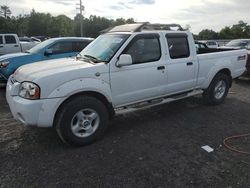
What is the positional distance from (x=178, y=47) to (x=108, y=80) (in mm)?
1961

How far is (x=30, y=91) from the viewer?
404 centimetres

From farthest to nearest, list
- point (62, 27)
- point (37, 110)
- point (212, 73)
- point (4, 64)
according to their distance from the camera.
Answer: point (62, 27), point (4, 64), point (212, 73), point (37, 110)

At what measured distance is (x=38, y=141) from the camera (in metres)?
4.69

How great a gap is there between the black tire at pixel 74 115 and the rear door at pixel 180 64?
173cm

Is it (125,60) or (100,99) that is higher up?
(125,60)

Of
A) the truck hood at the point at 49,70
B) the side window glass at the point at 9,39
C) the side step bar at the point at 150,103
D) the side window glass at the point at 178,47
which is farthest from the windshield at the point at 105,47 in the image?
the side window glass at the point at 9,39

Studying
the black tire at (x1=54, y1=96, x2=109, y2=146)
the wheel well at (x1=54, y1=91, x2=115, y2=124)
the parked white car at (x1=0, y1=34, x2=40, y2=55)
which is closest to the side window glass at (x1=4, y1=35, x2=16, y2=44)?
the parked white car at (x1=0, y1=34, x2=40, y2=55)

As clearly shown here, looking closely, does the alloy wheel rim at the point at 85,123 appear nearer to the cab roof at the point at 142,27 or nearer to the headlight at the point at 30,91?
the headlight at the point at 30,91

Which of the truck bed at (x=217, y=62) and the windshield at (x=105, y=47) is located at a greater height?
the windshield at (x=105, y=47)

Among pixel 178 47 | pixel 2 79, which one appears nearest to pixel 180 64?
pixel 178 47

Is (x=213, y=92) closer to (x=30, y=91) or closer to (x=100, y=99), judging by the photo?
(x=100, y=99)

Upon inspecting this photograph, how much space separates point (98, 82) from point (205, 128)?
230 cm

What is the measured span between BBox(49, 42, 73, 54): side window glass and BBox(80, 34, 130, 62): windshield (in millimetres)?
3957

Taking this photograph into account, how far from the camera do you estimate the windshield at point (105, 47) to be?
15.8 feet
